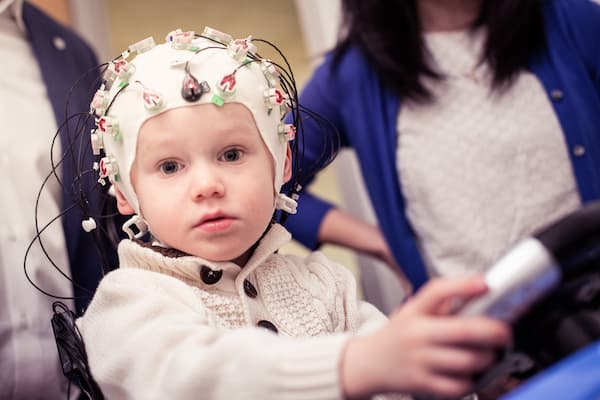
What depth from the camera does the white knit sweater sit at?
341mm

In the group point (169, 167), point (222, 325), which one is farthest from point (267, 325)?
point (169, 167)

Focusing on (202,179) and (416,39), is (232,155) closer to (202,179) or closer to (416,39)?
(202,179)

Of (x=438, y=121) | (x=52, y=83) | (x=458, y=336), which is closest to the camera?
(x=458, y=336)

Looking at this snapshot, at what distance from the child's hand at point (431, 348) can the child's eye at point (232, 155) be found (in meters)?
0.20

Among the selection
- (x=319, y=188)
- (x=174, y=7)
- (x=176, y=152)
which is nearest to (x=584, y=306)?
(x=176, y=152)

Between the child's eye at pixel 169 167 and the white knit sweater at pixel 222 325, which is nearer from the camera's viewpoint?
the white knit sweater at pixel 222 325

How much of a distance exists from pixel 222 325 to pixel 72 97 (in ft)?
0.94

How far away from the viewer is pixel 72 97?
593mm

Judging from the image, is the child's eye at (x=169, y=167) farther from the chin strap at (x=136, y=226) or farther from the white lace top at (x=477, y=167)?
the white lace top at (x=477, y=167)

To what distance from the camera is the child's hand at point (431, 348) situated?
0.98ft

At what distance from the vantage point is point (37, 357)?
610mm

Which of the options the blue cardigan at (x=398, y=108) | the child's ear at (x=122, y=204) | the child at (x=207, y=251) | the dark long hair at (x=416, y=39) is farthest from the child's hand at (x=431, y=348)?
the dark long hair at (x=416, y=39)

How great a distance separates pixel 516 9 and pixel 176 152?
57 centimetres

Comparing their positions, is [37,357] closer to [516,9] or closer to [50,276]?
[50,276]
